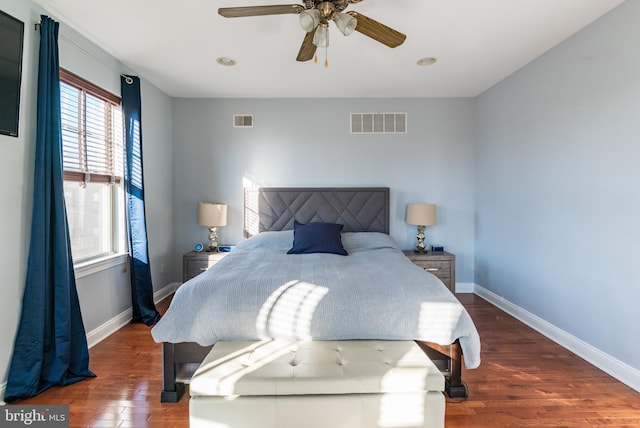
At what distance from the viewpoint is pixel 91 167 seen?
2934 millimetres

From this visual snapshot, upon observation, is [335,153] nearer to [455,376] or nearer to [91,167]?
[91,167]

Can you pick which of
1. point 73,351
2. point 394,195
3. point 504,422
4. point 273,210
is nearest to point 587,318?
point 504,422

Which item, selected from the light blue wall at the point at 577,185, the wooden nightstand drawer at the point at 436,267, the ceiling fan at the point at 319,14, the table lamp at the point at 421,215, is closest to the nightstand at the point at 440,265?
the wooden nightstand drawer at the point at 436,267

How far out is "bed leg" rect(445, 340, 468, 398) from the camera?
80.2 inches

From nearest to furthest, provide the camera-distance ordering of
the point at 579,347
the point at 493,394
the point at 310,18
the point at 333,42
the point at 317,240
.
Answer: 1. the point at 310,18
2. the point at 493,394
3. the point at 579,347
4. the point at 333,42
5. the point at 317,240

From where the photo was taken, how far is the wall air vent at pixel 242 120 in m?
4.38

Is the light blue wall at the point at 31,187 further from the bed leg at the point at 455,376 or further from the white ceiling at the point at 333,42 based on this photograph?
the bed leg at the point at 455,376

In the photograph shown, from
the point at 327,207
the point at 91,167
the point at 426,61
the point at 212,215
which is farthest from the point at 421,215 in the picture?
the point at 91,167

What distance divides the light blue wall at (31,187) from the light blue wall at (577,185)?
4136 millimetres

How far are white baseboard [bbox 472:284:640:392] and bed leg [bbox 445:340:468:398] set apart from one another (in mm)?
1213

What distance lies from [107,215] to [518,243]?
428 cm

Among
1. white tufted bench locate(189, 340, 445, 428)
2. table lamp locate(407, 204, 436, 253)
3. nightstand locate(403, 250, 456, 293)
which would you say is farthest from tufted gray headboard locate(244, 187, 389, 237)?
white tufted bench locate(189, 340, 445, 428)

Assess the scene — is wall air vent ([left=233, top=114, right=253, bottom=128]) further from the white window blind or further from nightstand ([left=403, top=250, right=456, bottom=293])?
nightstand ([left=403, top=250, right=456, bottom=293])

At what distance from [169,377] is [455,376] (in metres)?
1.81
